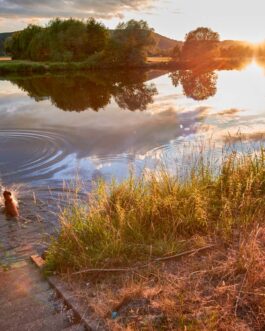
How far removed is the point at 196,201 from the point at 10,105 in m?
26.1

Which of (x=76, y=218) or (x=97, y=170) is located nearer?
(x=76, y=218)

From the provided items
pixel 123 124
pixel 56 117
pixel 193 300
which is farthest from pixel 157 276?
pixel 56 117

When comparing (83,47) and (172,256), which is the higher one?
(83,47)

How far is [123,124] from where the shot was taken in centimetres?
2197

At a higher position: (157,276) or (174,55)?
(174,55)

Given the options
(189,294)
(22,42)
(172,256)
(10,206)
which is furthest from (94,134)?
(22,42)

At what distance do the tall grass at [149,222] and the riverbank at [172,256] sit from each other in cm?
2

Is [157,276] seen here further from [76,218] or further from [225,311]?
[76,218]

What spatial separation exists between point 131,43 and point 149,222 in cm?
7836

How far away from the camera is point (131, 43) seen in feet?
266

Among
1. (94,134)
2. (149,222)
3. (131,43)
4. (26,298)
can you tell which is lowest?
(26,298)

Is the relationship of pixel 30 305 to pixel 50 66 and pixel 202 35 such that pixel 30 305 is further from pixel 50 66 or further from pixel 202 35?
pixel 202 35

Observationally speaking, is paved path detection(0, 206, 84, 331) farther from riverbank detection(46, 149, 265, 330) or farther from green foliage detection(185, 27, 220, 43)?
green foliage detection(185, 27, 220, 43)

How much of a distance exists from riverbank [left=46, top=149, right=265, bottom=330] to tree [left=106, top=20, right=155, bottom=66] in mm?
75732
